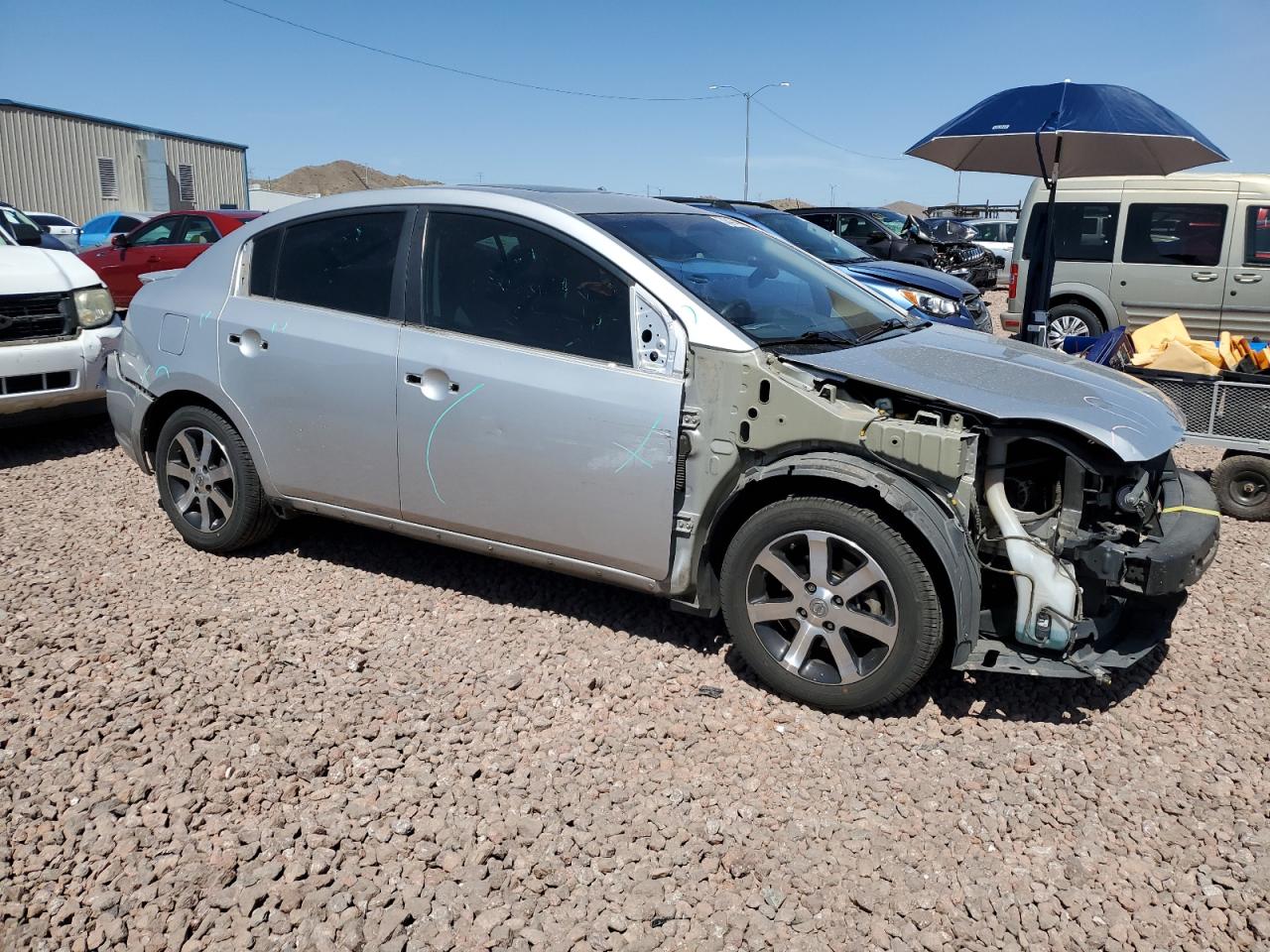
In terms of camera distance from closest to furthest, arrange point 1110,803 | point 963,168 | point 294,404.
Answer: point 1110,803, point 294,404, point 963,168

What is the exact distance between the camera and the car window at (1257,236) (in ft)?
32.7

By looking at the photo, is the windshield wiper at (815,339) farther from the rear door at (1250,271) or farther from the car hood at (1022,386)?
the rear door at (1250,271)

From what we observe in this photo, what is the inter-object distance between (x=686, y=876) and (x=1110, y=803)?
4.49ft

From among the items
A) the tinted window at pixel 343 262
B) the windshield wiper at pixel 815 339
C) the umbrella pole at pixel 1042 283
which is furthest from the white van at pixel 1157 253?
the tinted window at pixel 343 262

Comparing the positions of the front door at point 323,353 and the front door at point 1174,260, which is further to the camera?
the front door at point 1174,260

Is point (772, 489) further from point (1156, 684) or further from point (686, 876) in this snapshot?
point (1156, 684)

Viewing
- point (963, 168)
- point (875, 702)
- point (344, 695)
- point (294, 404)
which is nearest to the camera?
point (875, 702)

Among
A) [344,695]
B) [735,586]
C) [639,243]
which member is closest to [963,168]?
[639,243]

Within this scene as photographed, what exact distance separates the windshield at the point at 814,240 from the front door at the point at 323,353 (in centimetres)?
600

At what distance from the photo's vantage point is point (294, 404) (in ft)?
14.4

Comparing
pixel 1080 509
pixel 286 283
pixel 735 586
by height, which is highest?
pixel 286 283

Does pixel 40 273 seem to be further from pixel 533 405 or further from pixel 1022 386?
pixel 1022 386

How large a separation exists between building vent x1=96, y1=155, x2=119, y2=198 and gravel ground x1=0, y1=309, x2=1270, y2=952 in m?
34.2

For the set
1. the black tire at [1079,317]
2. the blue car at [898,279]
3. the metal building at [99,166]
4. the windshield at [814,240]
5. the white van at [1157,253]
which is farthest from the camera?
the metal building at [99,166]
